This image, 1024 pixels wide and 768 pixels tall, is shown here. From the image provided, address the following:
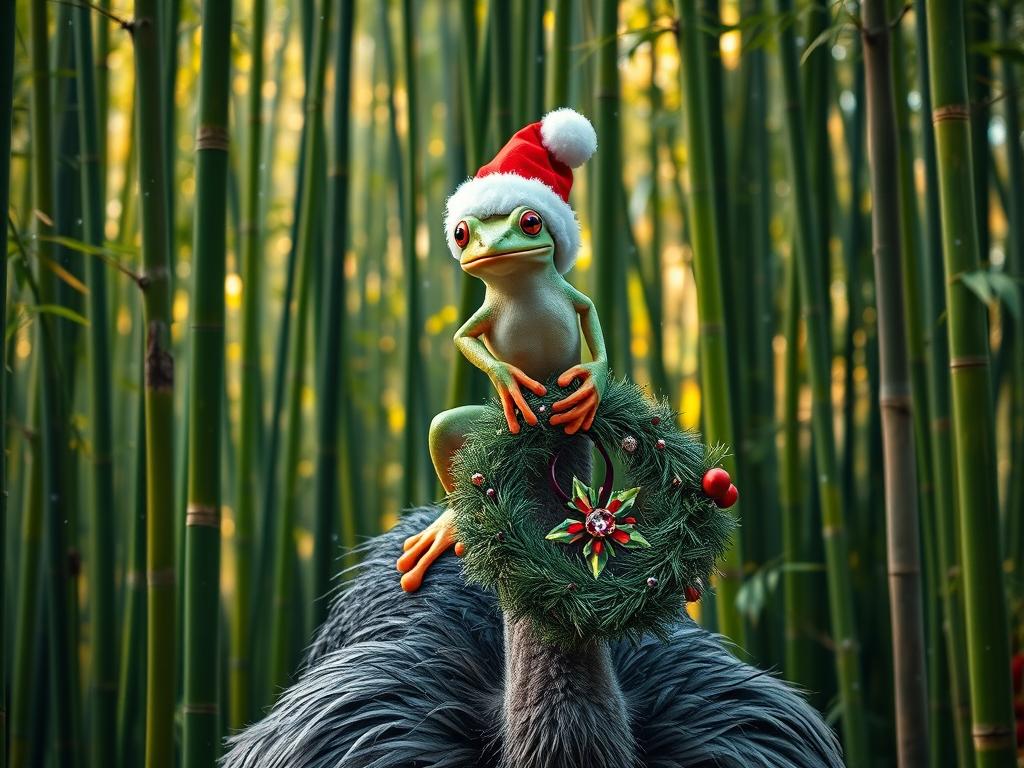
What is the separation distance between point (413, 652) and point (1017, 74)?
7.09ft

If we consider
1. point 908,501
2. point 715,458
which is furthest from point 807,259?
point 715,458

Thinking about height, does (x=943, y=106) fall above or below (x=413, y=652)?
above

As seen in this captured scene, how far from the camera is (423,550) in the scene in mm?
1055

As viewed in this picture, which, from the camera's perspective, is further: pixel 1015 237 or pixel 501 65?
pixel 1015 237

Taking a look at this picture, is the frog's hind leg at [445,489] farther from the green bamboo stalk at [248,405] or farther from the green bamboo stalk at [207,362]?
the green bamboo stalk at [248,405]

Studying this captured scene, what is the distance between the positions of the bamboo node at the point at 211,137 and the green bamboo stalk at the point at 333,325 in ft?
1.53

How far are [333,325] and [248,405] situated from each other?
0.21 meters

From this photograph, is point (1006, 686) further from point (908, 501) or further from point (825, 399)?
point (825, 399)

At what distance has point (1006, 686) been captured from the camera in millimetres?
1090

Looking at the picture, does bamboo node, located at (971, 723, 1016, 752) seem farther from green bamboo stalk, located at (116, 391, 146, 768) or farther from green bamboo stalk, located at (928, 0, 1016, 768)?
green bamboo stalk, located at (116, 391, 146, 768)

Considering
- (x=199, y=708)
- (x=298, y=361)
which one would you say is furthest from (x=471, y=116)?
(x=199, y=708)

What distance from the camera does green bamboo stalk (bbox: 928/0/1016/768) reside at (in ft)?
3.51

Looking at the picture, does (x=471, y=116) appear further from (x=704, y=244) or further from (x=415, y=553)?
(x=415, y=553)

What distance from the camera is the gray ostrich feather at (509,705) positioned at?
2.66 feet
